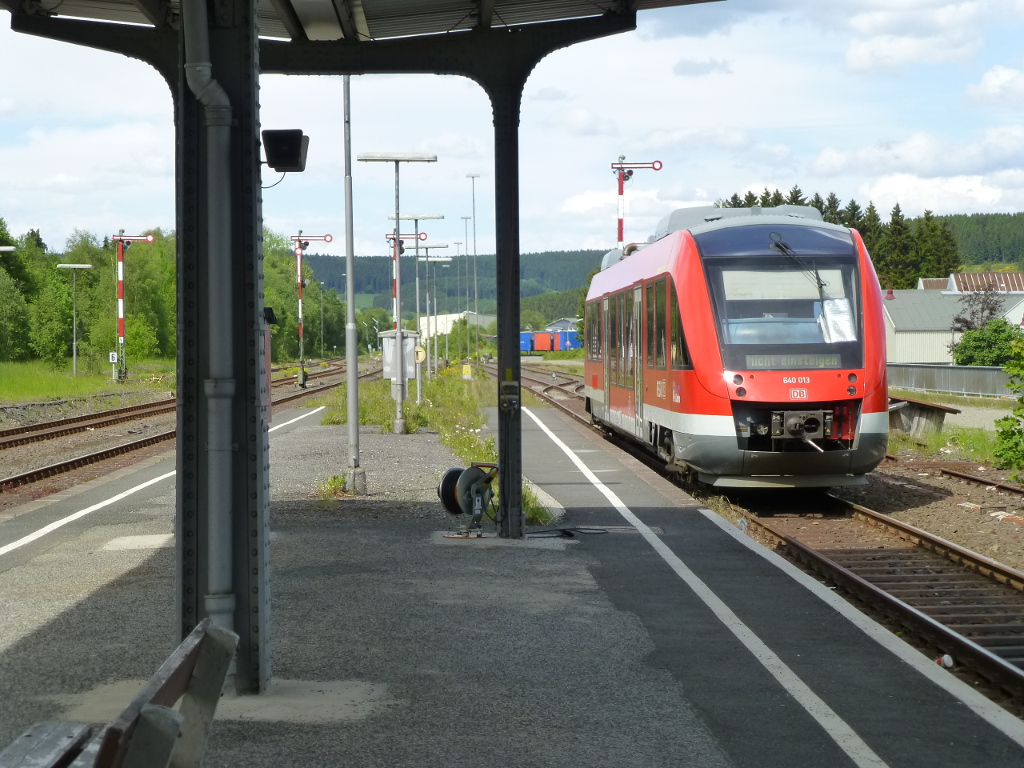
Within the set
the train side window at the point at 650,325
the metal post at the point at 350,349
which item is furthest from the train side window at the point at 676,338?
the metal post at the point at 350,349

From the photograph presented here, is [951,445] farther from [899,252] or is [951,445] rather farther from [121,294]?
[899,252]

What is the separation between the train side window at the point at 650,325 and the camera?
1512 cm

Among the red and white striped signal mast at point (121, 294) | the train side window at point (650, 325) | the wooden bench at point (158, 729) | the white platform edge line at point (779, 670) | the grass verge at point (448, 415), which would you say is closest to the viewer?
the wooden bench at point (158, 729)

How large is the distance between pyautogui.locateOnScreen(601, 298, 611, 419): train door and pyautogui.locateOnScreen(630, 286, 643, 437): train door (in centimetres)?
310

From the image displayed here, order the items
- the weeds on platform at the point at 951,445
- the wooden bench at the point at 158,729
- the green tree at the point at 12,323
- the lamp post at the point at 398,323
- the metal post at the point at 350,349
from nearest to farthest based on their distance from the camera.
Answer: the wooden bench at the point at 158,729
the metal post at the point at 350,349
the weeds on platform at the point at 951,445
the lamp post at the point at 398,323
the green tree at the point at 12,323

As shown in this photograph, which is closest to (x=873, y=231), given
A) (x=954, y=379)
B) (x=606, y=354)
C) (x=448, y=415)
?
(x=954, y=379)

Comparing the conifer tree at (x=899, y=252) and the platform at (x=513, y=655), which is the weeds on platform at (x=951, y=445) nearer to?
the platform at (x=513, y=655)

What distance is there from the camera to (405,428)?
80.4ft

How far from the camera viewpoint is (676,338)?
533 inches

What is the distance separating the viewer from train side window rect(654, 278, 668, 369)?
46.9 feet

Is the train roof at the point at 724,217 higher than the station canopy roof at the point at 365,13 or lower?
lower

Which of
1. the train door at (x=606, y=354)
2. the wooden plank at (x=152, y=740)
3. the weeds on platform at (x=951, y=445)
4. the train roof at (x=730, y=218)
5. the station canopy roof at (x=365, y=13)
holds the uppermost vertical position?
the station canopy roof at (x=365, y=13)

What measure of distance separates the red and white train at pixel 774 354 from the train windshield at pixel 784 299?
0.04ft

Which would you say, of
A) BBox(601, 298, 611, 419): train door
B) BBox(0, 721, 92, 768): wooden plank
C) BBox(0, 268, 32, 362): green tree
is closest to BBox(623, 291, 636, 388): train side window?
BBox(601, 298, 611, 419): train door
